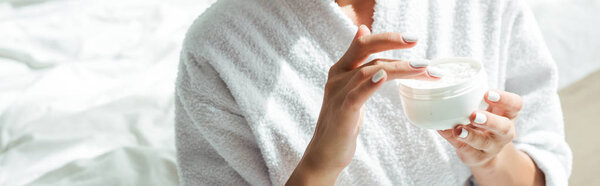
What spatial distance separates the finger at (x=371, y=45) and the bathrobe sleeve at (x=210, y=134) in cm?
26

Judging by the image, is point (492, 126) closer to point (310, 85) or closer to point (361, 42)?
point (361, 42)

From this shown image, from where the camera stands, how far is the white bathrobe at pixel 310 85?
33.9 inches

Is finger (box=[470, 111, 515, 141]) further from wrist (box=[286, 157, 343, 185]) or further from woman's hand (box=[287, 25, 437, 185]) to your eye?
wrist (box=[286, 157, 343, 185])

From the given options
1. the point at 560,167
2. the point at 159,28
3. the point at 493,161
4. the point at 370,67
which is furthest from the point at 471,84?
the point at 159,28

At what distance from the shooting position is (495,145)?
73 cm

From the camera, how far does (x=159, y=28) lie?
1661 mm

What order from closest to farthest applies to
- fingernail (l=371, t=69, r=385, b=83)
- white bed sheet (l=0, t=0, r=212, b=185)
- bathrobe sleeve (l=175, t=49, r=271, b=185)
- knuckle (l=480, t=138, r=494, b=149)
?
fingernail (l=371, t=69, r=385, b=83) → knuckle (l=480, t=138, r=494, b=149) → bathrobe sleeve (l=175, t=49, r=271, b=185) → white bed sheet (l=0, t=0, r=212, b=185)

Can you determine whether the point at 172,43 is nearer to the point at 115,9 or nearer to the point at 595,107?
the point at 115,9

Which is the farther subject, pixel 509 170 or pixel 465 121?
pixel 509 170

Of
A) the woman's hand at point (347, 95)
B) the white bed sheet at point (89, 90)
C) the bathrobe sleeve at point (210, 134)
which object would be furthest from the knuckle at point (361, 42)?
the white bed sheet at point (89, 90)

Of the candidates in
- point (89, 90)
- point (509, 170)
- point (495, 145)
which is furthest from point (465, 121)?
point (89, 90)

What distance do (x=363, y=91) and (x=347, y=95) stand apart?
3 cm

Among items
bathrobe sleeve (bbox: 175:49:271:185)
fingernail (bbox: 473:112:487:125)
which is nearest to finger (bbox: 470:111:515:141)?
fingernail (bbox: 473:112:487:125)

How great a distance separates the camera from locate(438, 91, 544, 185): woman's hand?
670mm
